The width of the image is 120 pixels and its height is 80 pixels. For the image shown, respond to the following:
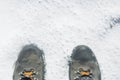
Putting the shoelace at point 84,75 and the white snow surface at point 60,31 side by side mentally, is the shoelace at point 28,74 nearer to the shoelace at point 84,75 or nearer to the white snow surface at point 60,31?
the white snow surface at point 60,31

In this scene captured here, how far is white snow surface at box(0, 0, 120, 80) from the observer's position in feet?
7.32

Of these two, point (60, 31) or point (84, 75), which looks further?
point (60, 31)

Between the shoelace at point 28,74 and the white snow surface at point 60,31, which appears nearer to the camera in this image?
the shoelace at point 28,74

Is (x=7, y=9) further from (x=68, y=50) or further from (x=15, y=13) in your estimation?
(x=68, y=50)

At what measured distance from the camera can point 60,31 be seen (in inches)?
89.5

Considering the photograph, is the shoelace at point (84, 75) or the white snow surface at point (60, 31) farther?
the white snow surface at point (60, 31)

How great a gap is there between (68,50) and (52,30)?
0.18 metres

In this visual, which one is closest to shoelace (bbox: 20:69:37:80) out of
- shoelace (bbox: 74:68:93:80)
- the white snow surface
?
the white snow surface

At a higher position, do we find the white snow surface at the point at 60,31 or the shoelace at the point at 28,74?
the white snow surface at the point at 60,31

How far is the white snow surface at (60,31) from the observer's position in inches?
87.8

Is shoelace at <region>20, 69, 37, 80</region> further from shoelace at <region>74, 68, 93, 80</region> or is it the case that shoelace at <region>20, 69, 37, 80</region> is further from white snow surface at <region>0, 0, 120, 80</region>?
shoelace at <region>74, 68, 93, 80</region>

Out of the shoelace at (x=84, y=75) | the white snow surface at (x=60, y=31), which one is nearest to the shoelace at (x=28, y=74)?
the white snow surface at (x=60, y=31)

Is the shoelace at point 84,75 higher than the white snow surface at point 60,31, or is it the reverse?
the white snow surface at point 60,31

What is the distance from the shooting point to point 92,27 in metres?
2.29
